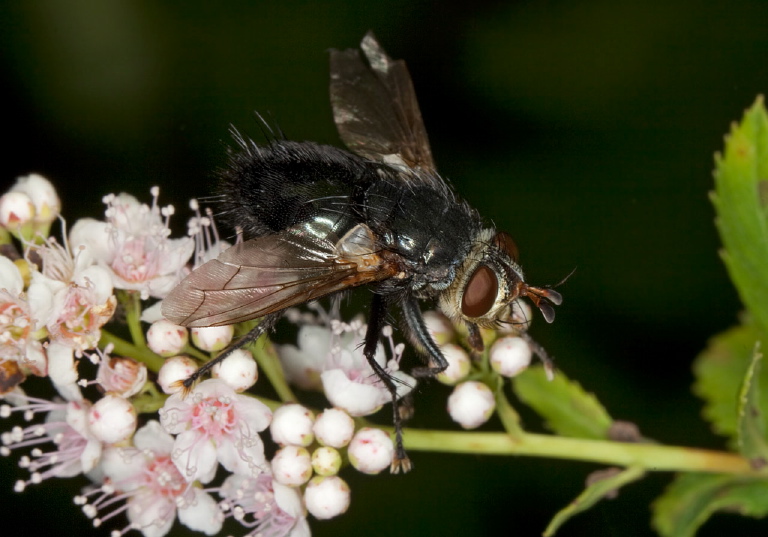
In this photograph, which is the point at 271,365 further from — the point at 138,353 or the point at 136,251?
the point at 136,251

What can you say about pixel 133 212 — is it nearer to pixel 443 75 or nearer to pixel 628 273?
pixel 443 75

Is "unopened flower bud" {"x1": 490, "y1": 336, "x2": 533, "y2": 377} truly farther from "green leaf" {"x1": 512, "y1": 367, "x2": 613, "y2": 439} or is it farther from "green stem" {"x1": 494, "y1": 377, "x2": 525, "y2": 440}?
"green leaf" {"x1": 512, "y1": 367, "x2": 613, "y2": 439}

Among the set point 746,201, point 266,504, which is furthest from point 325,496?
point 746,201

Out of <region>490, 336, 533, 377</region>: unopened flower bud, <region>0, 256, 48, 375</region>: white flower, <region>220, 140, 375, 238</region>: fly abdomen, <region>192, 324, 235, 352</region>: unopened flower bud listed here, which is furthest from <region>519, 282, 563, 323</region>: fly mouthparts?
<region>0, 256, 48, 375</region>: white flower

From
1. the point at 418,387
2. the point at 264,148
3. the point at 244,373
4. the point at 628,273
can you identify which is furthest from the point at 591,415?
the point at 264,148

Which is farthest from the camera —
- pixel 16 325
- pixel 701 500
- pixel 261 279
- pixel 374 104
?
pixel 374 104

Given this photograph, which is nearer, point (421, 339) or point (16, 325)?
point (16, 325)

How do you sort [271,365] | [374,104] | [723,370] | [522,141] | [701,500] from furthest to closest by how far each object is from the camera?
[522,141]
[723,370]
[374,104]
[701,500]
[271,365]

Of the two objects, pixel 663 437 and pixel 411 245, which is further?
pixel 663 437
